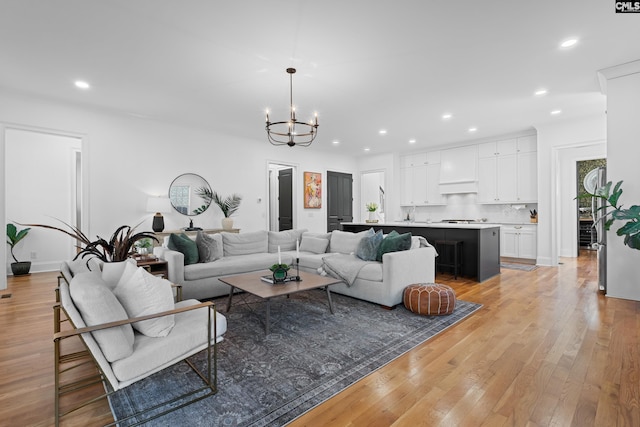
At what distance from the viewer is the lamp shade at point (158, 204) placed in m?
5.49

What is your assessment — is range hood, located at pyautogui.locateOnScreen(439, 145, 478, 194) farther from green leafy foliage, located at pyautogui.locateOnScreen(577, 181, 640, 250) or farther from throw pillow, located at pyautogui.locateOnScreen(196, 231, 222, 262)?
throw pillow, located at pyautogui.locateOnScreen(196, 231, 222, 262)

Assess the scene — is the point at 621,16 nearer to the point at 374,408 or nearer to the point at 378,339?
the point at 378,339

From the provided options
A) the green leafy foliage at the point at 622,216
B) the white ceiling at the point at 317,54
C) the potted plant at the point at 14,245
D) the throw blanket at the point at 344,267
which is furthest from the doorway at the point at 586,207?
the potted plant at the point at 14,245

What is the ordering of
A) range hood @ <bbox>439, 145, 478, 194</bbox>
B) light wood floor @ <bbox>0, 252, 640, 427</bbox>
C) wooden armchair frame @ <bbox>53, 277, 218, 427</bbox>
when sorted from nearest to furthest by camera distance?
wooden armchair frame @ <bbox>53, 277, 218, 427</bbox> < light wood floor @ <bbox>0, 252, 640, 427</bbox> < range hood @ <bbox>439, 145, 478, 194</bbox>

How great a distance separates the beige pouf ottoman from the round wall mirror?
4.51m

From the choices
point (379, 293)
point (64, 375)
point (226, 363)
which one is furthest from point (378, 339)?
point (64, 375)

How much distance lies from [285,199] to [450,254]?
4.52 m

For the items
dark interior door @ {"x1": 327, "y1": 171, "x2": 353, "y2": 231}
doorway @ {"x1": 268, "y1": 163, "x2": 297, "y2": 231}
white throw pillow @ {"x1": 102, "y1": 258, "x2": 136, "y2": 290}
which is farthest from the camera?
dark interior door @ {"x1": 327, "y1": 171, "x2": 353, "y2": 231}

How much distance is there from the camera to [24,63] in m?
Result: 3.62

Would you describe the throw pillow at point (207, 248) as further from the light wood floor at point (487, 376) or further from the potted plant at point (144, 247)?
the light wood floor at point (487, 376)

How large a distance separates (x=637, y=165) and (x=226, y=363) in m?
5.04

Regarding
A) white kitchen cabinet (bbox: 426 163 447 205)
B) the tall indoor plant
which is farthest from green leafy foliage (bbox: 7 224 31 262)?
white kitchen cabinet (bbox: 426 163 447 205)

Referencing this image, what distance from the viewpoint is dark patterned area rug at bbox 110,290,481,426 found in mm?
1799

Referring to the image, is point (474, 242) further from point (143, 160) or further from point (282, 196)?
point (143, 160)
